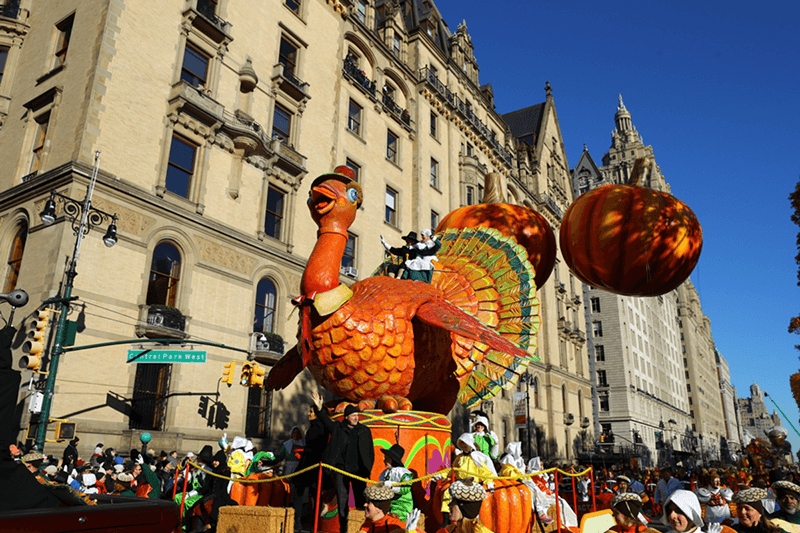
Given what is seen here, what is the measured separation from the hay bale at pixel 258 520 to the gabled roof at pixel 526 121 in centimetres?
4582

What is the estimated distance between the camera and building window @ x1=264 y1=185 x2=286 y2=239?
21953mm

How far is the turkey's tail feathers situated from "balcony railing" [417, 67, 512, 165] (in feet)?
82.3

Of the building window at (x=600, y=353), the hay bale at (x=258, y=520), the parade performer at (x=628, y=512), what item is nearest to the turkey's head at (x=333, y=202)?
the hay bale at (x=258, y=520)

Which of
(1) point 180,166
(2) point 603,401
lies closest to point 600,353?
(2) point 603,401

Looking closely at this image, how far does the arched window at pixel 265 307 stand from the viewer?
2048 centimetres

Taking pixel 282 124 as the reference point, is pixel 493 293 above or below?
below

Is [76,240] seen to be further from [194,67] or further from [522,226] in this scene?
[522,226]

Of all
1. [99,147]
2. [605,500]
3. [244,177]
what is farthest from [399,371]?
[244,177]

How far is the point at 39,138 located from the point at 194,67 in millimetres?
5740

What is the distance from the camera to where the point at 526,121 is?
167 feet

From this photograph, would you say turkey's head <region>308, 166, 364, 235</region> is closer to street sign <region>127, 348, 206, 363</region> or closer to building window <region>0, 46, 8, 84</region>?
street sign <region>127, 348, 206, 363</region>

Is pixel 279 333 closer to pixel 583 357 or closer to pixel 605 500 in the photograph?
pixel 605 500

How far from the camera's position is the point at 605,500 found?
31.7 ft

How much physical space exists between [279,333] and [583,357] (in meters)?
35.7
